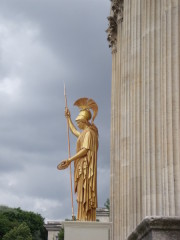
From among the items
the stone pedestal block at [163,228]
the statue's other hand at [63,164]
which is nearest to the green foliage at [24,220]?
the statue's other hand at [63,164]

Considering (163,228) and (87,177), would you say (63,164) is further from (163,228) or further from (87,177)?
(163,228)

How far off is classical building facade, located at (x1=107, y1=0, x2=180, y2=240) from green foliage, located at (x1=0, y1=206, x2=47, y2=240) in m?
69.4

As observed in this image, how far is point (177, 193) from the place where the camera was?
49.8 feet

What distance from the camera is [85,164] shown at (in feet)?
67.3

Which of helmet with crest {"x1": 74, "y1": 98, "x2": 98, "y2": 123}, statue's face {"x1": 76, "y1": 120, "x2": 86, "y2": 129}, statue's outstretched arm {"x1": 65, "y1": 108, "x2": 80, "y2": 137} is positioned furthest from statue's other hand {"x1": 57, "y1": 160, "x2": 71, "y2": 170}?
helmet with crest {"x1": 74, "y1": 98, "x2": 98, "y2": 123}

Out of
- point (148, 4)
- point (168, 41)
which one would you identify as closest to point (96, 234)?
point (168, 41)

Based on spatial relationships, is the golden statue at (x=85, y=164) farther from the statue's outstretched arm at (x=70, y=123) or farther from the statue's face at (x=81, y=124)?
the statue's outstretched arm at (x=70, y=123)

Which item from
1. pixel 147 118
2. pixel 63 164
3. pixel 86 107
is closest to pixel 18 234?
pixel 86 107

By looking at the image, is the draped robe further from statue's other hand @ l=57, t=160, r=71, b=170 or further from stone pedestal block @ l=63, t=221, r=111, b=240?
stone pedestal block @ l=63, t=221, r=111, b=240

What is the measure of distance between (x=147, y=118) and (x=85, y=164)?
2643 millimetres

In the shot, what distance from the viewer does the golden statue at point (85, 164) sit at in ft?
65.9

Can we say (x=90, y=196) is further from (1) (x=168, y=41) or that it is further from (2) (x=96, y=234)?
(1) (x=168, y=41)

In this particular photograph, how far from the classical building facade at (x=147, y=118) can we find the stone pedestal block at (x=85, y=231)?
153 cm

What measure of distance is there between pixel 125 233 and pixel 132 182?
2608 mm
